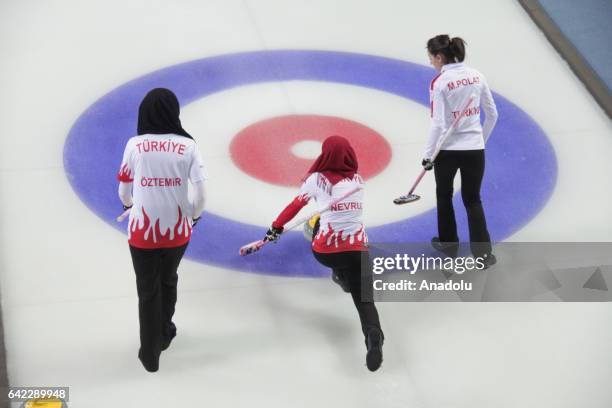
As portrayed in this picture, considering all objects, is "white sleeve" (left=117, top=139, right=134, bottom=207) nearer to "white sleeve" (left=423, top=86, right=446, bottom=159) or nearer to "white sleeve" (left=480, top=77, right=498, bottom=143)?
"white sleeve" (left=423, top=86, right=446, bottom=159)

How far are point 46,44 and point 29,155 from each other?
219 cm

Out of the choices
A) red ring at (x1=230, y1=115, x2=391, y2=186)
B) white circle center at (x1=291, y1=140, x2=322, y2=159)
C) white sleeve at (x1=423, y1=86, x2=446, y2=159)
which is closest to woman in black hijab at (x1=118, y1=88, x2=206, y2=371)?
white sleeve at (x1=423, y1=86, x2=446, y2=159)

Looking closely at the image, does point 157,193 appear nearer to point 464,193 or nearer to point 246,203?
point 246,203

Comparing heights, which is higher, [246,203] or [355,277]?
[355,277]

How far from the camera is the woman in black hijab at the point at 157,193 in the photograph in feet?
16.3

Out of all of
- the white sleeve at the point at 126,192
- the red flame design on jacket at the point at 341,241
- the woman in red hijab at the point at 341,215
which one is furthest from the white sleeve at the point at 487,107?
the white sleeve at the point at 126,192

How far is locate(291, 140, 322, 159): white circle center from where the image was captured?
793 cm

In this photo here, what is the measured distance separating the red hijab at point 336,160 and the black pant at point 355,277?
1.56 ft

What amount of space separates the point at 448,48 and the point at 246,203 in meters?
2.12

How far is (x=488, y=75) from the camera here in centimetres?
935

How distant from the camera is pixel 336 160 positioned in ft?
18.3

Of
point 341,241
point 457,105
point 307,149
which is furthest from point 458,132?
point 307,149

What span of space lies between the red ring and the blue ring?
38 centimetres

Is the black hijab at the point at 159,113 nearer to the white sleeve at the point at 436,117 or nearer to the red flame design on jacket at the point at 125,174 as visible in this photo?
the red flame design on jacket at the point at 125,174
